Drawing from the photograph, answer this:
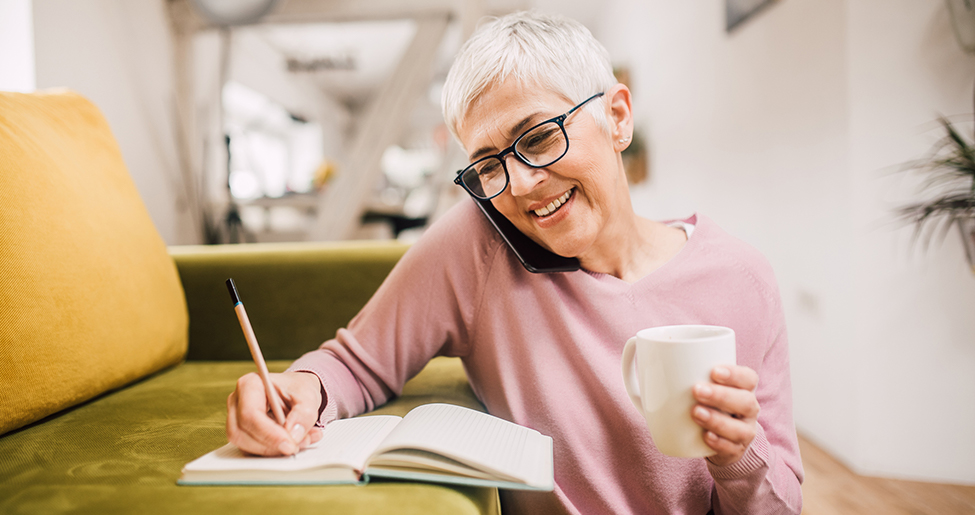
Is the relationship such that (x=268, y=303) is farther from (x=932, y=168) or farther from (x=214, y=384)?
(x=932, y=168)

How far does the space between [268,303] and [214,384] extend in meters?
0.37

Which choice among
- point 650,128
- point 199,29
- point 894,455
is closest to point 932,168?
point 894,455

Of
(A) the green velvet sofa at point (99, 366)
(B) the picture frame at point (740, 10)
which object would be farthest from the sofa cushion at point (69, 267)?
(B) the picture frame at point (740, 10)

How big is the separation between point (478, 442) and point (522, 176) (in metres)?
0.37

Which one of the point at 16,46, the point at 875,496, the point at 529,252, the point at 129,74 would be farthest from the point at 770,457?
the point at 129,74

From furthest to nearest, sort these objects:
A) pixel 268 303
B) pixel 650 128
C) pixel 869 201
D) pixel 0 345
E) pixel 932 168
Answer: pixel 650 128 → pixel 869 201 → pixel 932 168 → pixel 268 303 → pixel 0 345

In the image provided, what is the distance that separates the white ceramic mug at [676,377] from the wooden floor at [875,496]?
1.41 meters

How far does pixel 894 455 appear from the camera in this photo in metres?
1.89

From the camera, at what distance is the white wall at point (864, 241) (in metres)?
1.80

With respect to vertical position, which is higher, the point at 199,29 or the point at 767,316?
the point at 199,29

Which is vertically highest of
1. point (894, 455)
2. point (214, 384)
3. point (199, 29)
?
point (199, 29)

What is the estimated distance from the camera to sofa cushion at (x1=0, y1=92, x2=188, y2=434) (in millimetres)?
715

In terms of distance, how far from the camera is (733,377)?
1.64 ft

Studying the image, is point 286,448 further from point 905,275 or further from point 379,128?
point 379,128
